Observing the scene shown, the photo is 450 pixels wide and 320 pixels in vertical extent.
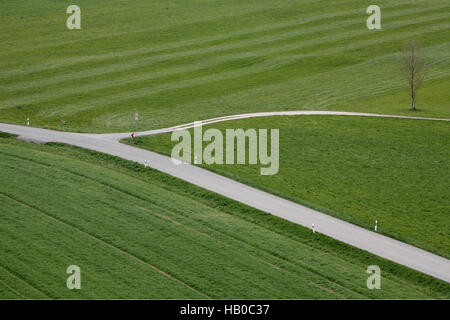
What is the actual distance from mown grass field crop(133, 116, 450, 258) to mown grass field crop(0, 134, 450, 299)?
4.37 meters

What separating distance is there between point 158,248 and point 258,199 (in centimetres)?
903

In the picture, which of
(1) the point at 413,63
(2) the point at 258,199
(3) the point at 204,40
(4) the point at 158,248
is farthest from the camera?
(3) the point at 204,40

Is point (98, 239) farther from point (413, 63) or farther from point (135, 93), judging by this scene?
point (413, 63)

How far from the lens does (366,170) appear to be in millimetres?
43719

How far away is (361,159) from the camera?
149ft

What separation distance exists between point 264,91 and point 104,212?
30.5 m

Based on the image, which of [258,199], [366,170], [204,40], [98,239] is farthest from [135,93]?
[98,239]

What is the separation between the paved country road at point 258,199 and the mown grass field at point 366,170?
0.82 meters

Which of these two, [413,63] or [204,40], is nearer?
[413,63]

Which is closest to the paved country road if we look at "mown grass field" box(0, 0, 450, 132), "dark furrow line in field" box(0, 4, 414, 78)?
"mown grass field" box(0, 0, 450, 132)

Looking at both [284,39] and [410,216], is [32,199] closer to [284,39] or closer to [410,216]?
[410,216]

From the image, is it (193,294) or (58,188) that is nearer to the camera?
(193,294)
